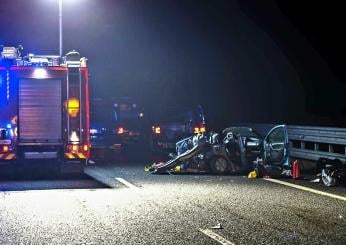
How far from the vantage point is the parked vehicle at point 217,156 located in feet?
53.2

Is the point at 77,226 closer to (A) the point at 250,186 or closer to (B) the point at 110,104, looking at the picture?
(A) the point at 250,186

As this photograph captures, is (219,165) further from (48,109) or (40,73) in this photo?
(40,73)

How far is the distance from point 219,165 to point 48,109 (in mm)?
4361

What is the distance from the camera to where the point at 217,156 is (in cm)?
1628

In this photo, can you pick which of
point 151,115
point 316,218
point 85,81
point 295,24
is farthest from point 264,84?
point 316,218

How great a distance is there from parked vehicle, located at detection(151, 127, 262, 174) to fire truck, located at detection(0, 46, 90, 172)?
85.4 inches

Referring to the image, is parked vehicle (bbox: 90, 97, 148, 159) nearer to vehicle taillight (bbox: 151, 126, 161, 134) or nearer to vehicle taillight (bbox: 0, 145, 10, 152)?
→ vehicle taillight (bbox: 151, 126, 161, 134)

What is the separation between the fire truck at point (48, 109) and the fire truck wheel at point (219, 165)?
3087 mm

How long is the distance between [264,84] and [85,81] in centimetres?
3848

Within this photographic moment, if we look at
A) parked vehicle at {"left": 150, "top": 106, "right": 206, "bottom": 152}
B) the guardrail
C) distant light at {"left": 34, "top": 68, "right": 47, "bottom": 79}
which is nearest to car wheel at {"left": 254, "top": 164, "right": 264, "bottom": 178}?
the guardrail

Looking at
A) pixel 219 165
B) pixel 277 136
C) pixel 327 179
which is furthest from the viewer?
pixel 277 136

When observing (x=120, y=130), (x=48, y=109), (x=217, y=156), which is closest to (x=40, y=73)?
(x=48, y=109)

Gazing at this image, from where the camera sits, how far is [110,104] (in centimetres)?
2422

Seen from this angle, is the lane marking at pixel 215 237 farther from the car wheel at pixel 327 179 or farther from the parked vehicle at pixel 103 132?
the parked vehicle at pixel 103 132
